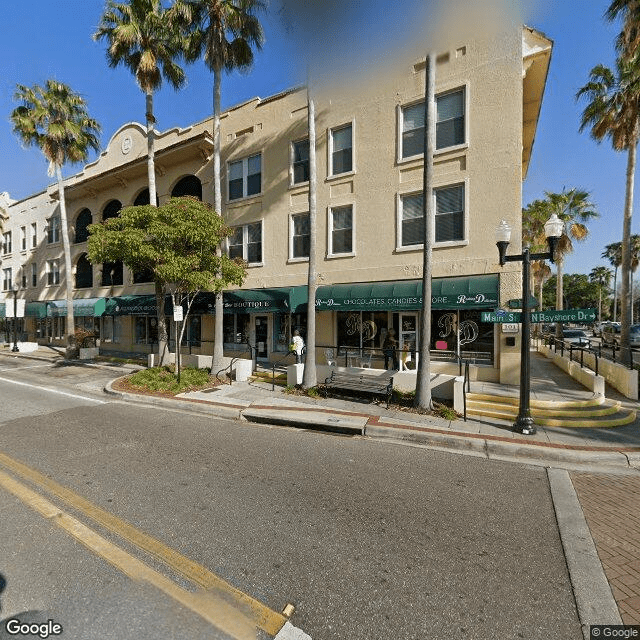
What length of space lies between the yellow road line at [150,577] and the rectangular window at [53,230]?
28.3 meters

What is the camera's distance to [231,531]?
3857 mm

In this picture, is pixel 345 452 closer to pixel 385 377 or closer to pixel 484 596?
pixel 484 596

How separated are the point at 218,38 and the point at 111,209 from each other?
548 inches

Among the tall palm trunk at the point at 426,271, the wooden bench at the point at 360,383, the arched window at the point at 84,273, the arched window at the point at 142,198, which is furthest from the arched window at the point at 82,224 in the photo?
the tall palm trunk at the point at 426,271

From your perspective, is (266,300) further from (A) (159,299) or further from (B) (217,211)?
(A) (159,299)

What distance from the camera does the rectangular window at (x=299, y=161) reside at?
1475cm

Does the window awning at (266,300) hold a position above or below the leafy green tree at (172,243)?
below

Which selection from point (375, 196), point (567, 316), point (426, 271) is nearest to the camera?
point (567, 316)

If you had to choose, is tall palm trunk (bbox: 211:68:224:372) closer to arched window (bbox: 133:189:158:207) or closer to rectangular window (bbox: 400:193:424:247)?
rectangular window (bbox: 400:193:424:247)

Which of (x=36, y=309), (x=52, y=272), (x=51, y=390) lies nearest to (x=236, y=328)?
(x=51, y=390)

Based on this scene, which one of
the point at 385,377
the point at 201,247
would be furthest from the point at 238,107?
the point at 385,377

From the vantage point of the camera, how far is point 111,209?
22266mm

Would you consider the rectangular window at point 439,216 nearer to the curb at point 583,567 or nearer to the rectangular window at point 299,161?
the rectangular window at point 299,161

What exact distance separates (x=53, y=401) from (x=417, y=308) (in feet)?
37.4
